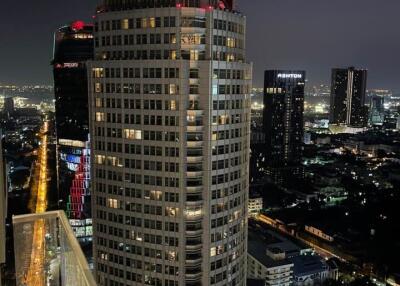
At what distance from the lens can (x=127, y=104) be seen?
33094 mm

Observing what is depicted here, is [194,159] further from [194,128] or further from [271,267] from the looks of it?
[271,267]

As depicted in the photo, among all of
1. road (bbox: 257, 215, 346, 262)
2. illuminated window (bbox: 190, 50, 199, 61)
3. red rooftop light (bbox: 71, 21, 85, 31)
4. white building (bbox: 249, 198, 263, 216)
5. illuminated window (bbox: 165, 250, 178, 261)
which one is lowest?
road (bbox: 257, 215, 346, 262)

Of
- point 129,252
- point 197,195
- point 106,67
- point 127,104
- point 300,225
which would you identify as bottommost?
point 300,225

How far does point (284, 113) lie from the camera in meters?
162

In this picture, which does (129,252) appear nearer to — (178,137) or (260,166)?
(178,137)

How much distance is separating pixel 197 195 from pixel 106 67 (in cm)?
1167

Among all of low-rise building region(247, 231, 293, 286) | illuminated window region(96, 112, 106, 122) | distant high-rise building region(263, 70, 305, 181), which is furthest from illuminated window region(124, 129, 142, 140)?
distant high-rise building region(263, 70, 305, 181)

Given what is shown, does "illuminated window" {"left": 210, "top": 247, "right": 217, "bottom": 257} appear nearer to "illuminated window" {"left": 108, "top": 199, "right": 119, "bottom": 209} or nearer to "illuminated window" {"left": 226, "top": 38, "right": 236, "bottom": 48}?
"illuminated window" {"left": 108, "top": 199, "right": 119, "bottom": 209}

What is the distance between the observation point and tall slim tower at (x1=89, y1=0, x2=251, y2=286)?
32000mm

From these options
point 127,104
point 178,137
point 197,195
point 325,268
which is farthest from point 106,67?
point 325,268

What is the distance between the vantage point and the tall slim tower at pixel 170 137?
3200 centimetres

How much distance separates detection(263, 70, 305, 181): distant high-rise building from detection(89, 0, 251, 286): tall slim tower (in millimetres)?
125580

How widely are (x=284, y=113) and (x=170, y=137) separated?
133631mm

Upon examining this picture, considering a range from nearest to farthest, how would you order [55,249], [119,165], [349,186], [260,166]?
[55,249] → [119,165] → [349,186] → [260,166]
